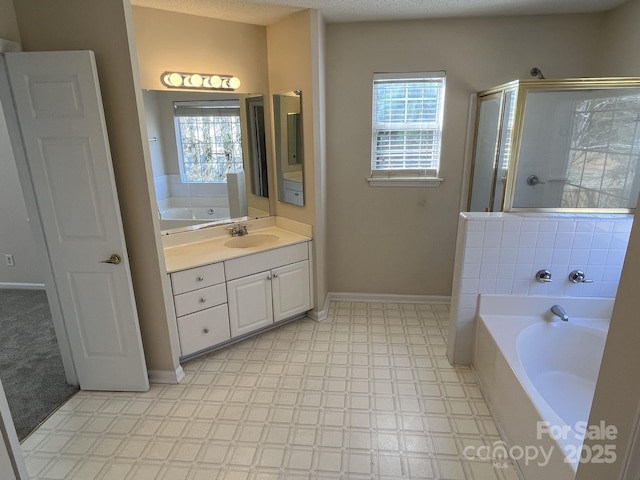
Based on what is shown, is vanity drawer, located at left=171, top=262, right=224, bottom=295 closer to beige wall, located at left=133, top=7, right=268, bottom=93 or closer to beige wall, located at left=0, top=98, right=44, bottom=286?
beige wall, located at left=133, top=7, right=268, bottom=93

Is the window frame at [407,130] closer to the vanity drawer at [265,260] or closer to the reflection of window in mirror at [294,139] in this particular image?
the reflection of window in mirror at [294,139]

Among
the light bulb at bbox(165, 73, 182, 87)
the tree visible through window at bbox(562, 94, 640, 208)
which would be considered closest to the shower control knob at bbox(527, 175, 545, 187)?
the tree visible through window at bbox(562, 94, 640, 208)

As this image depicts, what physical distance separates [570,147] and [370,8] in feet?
5.55

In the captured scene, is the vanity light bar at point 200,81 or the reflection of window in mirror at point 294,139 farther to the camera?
the reflection of window in mirror at point 294,139

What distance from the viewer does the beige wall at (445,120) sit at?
2898mm

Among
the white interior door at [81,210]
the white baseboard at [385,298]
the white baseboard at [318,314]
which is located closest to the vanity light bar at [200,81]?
the white interior door at [81,210]

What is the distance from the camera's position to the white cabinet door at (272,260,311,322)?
2.95m

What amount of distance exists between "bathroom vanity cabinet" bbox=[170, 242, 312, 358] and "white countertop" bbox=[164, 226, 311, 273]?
0.03m

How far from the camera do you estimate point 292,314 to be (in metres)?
3.12

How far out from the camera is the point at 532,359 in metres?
2.24

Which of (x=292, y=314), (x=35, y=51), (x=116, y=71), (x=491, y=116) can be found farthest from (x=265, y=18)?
(x=292, y=314)

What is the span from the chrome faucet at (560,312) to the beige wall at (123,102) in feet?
8.07

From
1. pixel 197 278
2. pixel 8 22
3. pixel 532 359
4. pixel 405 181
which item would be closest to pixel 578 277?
pixel 532 359

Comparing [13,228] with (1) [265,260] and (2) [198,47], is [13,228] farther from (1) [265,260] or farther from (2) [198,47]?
(1) [265,260]
